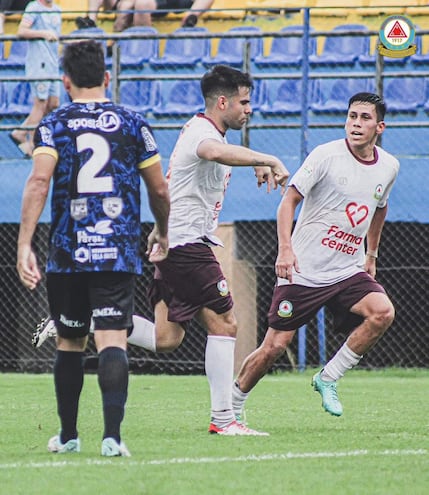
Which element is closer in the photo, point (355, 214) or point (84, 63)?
point (84, 63)

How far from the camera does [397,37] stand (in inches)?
507

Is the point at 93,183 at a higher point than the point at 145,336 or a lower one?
higher

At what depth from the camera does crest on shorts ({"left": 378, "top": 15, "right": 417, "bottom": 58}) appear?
12758 mm

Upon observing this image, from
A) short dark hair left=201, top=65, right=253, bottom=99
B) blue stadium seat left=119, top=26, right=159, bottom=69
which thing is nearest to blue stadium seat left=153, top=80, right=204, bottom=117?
blue stadium seat left=119, top=26, right=159, bottom=69

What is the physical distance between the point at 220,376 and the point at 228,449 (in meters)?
1.04

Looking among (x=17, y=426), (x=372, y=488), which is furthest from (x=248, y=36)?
(x=372, y=488)

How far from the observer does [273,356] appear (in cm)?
741

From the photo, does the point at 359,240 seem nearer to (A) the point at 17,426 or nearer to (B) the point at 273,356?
(B) the point at 273,356

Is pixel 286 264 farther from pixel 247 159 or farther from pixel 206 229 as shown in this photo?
pixel 247 159

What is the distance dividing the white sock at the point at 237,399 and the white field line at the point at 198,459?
4.86 ft

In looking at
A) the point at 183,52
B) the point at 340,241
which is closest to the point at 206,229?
the point at 340,241

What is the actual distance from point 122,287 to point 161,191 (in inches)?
18.1

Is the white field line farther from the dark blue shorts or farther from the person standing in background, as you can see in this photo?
the person standing in background

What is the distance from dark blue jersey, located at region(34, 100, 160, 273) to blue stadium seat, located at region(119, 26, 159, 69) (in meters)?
9.69
